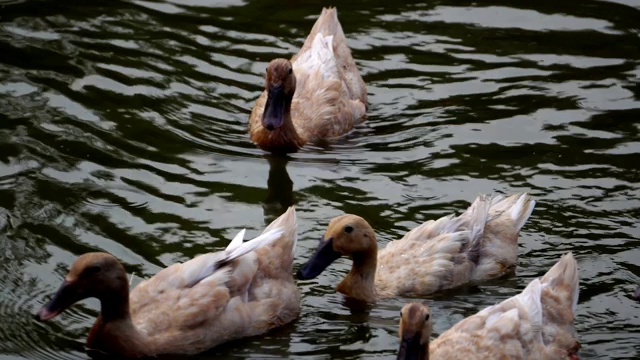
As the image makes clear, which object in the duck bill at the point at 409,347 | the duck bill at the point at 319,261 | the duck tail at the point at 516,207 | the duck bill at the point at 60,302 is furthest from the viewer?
the duck tail at the point at 516,207

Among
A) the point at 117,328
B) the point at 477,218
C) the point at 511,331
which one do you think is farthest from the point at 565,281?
the point at 117,328

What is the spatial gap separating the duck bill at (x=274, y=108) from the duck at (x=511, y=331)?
4.24 m

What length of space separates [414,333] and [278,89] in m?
5.21

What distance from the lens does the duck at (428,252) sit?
1145 cm

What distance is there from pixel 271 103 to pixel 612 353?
5098mm

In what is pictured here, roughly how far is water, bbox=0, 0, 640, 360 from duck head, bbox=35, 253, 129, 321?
1.47 ft

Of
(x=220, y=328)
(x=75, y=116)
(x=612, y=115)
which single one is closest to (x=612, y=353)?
(x=220, y=328)

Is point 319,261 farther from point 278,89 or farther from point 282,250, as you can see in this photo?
point 278,89

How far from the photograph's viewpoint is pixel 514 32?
16703 mm

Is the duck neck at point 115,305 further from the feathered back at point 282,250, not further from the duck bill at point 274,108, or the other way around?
the duck bill at point 274,108

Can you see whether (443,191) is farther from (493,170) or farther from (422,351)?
(422,351)

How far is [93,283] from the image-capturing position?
1031cm

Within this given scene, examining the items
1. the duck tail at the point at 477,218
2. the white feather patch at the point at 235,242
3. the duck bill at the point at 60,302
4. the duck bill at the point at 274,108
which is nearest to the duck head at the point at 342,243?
the white feather patch at the point at 235,242

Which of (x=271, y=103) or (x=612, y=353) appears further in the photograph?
(x=271, y=103)
